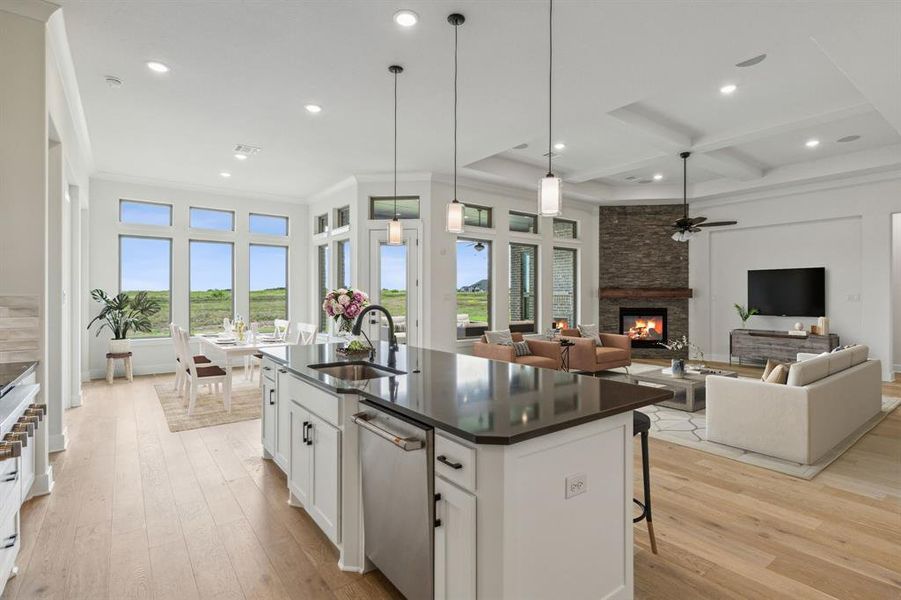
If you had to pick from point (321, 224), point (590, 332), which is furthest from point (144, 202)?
point (590, 332)

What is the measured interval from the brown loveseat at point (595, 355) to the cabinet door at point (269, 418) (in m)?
4.55

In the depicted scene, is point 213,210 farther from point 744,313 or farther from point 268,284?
point 744,313

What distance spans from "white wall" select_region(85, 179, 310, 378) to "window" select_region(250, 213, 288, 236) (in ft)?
0.37

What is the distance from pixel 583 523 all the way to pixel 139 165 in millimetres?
7394

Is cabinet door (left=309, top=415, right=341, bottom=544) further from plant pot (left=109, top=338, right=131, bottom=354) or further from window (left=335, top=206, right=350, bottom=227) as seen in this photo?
plant pot (left=109, top=338, right=131, bottom=354)

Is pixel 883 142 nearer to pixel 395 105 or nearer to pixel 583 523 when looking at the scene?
pixel 395 105

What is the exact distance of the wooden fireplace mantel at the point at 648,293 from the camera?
8.80 metres

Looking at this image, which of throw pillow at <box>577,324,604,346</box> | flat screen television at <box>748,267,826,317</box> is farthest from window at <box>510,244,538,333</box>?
flat screen television at <box>748,267,826,317</box>

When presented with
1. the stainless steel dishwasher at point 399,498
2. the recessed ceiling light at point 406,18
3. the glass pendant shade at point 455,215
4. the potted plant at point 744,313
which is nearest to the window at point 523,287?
the potted plant at point 744,313

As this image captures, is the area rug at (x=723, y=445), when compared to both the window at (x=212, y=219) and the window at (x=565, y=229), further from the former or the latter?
the window at (x=212, y=219)

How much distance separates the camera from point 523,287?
26.7 feet

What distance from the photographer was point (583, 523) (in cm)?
168

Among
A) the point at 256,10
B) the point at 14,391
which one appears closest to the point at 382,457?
the point at 14,391

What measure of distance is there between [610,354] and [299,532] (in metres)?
5.50
